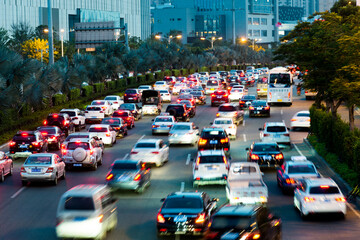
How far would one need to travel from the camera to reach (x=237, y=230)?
55.0ft

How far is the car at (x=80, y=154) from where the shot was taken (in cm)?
3372

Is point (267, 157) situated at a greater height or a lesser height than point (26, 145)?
lesser

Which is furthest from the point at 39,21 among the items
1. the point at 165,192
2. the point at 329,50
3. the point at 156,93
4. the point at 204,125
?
the point at 165,192

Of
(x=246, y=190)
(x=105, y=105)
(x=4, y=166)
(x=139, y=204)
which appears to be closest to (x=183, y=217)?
(x=246, y=190)

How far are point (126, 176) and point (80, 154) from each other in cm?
652

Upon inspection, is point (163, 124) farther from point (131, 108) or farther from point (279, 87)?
point (279, 87)

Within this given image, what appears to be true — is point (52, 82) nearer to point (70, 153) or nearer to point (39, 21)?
point (70, 153)

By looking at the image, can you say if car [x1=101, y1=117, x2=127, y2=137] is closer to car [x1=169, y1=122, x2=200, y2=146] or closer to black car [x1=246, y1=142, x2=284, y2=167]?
car [x1=169, y1=122, x2=200, y2=146]

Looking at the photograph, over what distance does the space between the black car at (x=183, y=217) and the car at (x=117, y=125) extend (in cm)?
2630

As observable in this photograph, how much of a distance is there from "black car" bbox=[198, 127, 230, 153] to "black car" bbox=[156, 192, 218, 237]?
16.6m

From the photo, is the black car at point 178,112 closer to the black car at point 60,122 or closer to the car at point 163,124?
the car at point 163,124

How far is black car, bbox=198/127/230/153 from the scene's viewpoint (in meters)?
37.4

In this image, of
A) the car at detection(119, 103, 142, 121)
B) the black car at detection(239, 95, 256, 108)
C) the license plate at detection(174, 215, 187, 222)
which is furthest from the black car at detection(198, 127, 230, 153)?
the black car at detection(239, 95, 256, 108)

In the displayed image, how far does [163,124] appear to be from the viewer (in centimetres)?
4800
